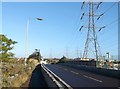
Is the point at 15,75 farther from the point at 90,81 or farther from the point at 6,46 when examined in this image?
the point at 6,46

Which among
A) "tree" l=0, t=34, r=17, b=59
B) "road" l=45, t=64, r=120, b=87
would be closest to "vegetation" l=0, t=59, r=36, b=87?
→ "road" l=45, t=64, r=120, b=87

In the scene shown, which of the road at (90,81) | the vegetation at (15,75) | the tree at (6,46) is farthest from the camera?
the tree at (6,46)

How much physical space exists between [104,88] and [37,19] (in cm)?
2565

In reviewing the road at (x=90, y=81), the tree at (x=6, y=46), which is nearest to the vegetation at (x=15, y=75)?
the road at (x=90, y=81)

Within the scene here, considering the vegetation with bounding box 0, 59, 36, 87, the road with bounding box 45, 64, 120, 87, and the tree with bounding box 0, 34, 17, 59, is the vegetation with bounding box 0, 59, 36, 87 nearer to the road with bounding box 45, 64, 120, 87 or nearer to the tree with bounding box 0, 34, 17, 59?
the road with bounding box 45, 64, 120, 87

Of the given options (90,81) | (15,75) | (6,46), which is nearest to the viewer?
(90,81)

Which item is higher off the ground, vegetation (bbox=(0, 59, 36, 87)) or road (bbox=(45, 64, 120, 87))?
vegetation (bbox=(0, 59, 36, 87))

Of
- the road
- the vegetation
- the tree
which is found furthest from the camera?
the tree

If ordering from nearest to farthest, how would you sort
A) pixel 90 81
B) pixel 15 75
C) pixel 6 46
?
pixel 90 81 < pixel 15 75 < pixel 6 46

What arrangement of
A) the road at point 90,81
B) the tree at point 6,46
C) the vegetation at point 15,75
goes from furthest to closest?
the tree at point 6,46
the road at point 90,81
the vegetation at point 15,75

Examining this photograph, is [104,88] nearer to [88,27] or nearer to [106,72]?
[106,72]

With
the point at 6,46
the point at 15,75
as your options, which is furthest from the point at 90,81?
the point at 6,46

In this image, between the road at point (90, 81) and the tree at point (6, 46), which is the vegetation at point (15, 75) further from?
the tree at point (6, 46)

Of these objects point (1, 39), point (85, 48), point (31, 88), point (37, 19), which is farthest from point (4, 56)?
point (31, 88)
